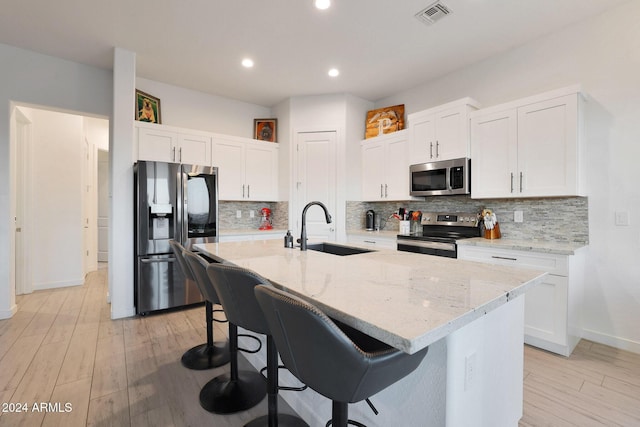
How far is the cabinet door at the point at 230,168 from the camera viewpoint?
Answer: 4.17m

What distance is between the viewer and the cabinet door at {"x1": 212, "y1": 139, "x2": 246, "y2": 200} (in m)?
4.17

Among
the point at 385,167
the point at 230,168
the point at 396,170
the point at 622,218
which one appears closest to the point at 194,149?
the point at 230,168

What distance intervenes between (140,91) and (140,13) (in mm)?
1330

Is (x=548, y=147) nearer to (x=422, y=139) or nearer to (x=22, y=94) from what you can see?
(x=422, y=139)

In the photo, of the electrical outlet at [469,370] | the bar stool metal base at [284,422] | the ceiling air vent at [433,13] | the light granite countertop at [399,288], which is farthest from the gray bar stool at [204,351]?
the ceiling air vent at [433,13]

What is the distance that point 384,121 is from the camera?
4344 mm

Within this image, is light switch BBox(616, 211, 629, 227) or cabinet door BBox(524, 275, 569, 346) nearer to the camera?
cabinet door BBox(524, 275, 569, 346)

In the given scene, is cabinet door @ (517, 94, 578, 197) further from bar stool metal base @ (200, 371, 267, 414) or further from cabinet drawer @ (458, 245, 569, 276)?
bar stool metal base @ (200, 371, 267, 414)

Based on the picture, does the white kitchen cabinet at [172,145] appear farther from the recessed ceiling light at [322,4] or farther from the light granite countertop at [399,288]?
the light granite countertop at [399,288]

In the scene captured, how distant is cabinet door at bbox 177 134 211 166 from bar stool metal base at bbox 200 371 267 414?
2.78m

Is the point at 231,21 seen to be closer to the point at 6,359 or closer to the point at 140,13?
the point at 140,13

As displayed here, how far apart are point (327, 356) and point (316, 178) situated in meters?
3.74

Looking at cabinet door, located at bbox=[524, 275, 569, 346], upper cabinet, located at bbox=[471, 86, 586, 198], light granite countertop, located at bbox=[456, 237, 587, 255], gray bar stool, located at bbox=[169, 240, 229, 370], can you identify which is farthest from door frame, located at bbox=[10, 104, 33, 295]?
cabinet door, located at bbox=[524, 275, 569, 346]

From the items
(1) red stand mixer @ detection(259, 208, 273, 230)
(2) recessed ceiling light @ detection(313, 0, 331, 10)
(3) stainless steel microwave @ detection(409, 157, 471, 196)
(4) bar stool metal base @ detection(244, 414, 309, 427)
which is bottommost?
(4) bar stool metal base @ detection(244, 414, 309, 427)
